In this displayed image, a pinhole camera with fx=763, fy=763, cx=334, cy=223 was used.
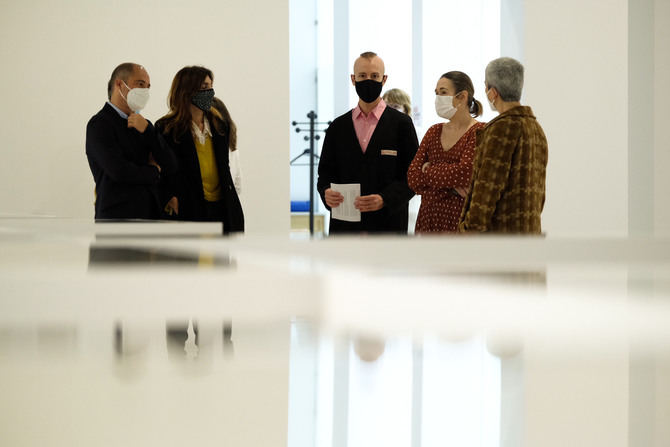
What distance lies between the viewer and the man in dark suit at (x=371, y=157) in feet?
12.0

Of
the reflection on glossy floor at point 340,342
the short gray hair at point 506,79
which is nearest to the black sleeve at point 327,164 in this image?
the short gray hair at point 506,79

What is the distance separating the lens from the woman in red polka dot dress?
122 inches

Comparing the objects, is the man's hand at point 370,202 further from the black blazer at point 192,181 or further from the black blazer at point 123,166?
the black blazer at point 123,166

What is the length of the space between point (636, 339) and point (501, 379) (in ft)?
0.82

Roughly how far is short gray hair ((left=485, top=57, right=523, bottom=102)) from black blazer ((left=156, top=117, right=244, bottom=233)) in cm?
131

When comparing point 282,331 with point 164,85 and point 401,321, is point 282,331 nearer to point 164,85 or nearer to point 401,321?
point 401,321

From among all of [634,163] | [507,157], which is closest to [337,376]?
[507,157]

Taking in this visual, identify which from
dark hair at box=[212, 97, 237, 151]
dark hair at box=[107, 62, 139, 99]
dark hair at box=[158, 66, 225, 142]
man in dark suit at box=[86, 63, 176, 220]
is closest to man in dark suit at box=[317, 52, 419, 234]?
dark hair at box=[212, 97, 237, 151]

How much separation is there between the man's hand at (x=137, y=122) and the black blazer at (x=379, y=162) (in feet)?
2.87

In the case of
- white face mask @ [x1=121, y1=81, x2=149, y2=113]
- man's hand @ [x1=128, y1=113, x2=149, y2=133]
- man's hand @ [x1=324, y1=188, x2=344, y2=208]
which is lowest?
man's hand @ [x1=324, y1=188, x2=344, y2=208]

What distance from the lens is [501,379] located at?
0.55 metres

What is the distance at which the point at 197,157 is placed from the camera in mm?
3498

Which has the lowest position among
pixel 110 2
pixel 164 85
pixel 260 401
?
pixel 260 401

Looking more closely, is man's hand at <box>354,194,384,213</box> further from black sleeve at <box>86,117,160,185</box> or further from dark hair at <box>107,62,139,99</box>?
dark hair at <box>107,62,139,99</box>
